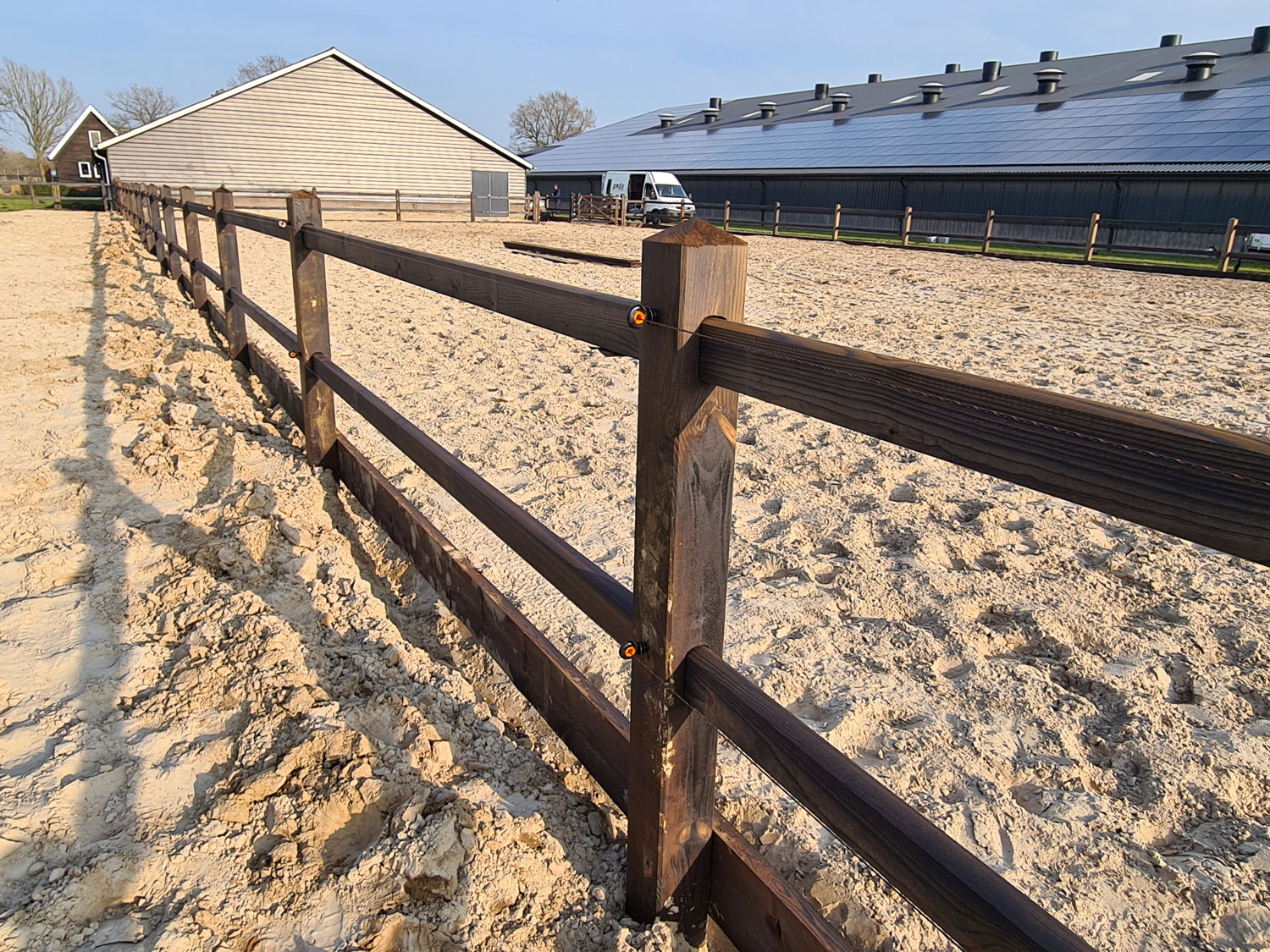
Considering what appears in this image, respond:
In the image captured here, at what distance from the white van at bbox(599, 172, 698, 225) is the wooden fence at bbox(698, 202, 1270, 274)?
6.49 feet

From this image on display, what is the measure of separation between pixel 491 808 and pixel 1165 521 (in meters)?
1.57

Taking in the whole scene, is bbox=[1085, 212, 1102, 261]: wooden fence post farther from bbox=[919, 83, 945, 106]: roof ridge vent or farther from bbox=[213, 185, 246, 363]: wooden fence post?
bbox=[919, 83, 945, 106]: roof ridge vent

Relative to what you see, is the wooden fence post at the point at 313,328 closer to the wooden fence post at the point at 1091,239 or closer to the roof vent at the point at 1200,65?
the wooden fence post at the point at 1091,239

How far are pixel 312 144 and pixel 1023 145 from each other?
73.5ft

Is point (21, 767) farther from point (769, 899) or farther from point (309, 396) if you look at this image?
point (309, 396)

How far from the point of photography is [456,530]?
3609 mm

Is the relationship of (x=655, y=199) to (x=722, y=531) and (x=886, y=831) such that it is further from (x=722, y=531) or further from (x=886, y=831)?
(x=886, y=831)

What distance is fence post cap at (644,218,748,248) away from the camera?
1383mm

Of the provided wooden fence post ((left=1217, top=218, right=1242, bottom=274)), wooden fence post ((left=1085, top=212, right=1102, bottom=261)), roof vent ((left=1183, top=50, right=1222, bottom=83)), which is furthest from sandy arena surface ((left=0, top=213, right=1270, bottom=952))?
roof vent ((left=1183, top=50, right=1222, bottom=83))

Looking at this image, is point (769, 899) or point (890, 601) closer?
point (769, 899)

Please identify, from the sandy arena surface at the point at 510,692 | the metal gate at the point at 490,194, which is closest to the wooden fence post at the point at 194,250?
the sandy arena surface at the point at 510,692

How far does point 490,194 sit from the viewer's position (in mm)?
31516

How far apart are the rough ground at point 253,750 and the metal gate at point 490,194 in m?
28.5

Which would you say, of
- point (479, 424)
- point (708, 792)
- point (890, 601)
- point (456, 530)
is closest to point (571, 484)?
point (456, 530)
